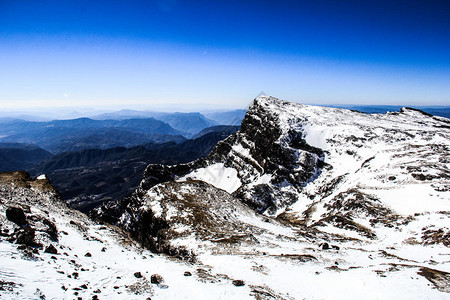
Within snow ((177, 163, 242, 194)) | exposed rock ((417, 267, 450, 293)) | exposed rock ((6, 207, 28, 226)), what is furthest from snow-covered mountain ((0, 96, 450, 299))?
exposed rock ((6, 207, 28, 226))

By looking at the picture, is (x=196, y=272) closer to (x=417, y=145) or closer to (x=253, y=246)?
(x=253, y=246)

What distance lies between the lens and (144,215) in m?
49.8

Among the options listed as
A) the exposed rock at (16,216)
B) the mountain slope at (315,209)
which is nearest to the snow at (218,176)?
the mountain slope at (315,209)

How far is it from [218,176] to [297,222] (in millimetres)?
61278

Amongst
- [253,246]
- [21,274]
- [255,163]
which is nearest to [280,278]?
[253,246]

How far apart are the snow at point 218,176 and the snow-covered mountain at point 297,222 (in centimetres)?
76

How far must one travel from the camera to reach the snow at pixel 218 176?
11316 cm

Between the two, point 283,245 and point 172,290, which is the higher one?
point 172,290

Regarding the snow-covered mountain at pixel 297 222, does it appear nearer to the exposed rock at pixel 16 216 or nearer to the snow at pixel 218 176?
the snow at pixel 218 176

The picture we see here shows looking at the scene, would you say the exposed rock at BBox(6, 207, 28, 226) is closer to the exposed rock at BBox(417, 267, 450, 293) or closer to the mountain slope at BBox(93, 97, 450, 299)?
the mountain slope at BBox(93, 97, 450, 299)

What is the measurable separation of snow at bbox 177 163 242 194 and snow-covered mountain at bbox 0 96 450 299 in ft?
2.49

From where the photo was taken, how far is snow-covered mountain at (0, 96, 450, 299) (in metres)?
19.4

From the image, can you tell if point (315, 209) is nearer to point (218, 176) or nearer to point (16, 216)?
point (218, 176)

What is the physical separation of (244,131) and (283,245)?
341ft
